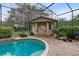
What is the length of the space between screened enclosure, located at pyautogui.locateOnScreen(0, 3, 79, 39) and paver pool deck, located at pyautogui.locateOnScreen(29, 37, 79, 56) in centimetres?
47

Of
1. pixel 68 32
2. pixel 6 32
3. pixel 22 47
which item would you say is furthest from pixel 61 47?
pixel 6 32

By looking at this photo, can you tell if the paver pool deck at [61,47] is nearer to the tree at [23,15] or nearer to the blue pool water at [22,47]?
the blue pool water at [22,47]

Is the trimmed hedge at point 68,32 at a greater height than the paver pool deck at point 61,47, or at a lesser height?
greater

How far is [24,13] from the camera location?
12.0 feet

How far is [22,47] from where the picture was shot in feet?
11.5

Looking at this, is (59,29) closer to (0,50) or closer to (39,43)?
(39,43)

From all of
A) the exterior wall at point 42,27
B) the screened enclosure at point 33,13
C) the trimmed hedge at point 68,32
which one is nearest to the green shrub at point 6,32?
the screened enclosure at point 33,13

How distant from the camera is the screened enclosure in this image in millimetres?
3529

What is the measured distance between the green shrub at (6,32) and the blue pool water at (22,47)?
0.63 feet

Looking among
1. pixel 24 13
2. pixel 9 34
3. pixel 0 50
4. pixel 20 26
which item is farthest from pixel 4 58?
pixel 24 13

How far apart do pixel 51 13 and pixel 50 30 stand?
18.4 inches

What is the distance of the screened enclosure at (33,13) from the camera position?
353 centimetres

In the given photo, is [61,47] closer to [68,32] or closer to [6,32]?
[68,32]

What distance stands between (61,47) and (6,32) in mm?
1521
